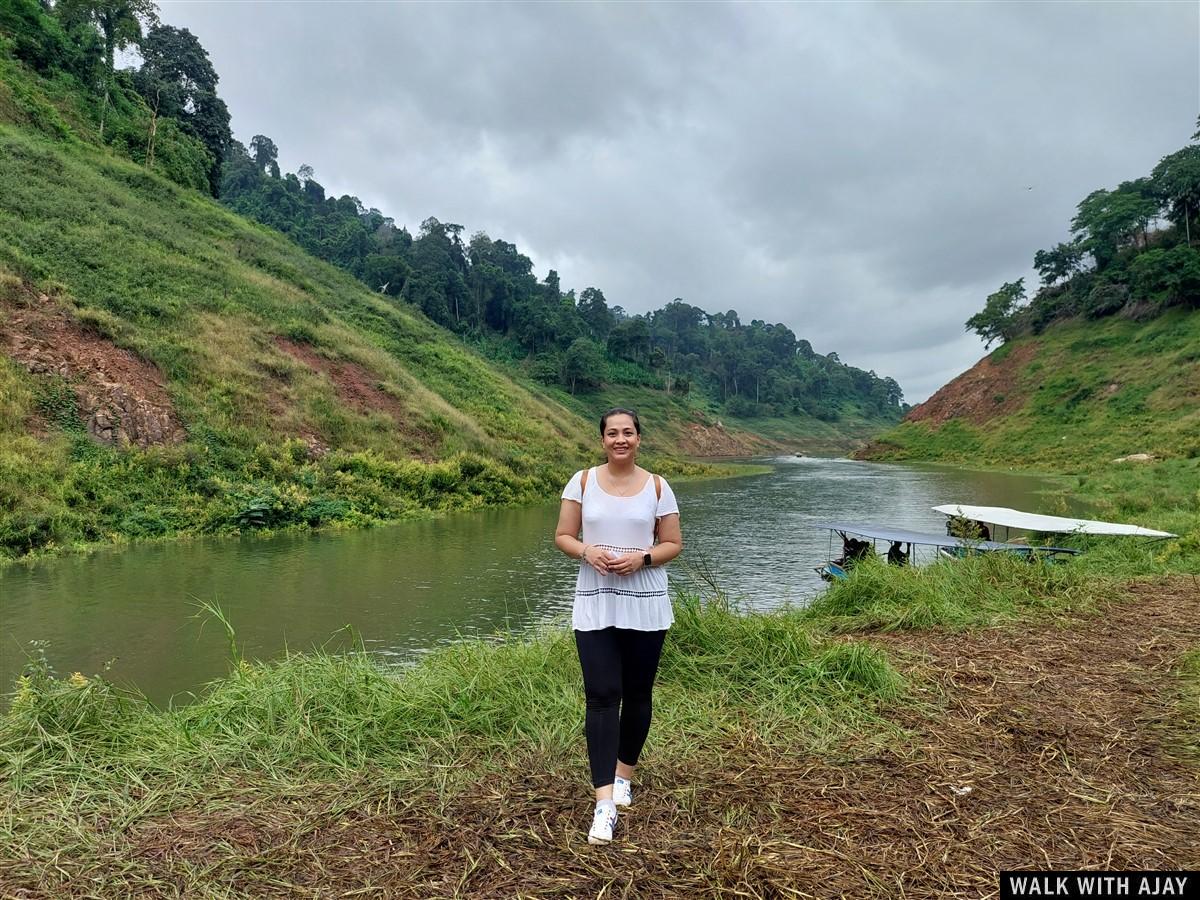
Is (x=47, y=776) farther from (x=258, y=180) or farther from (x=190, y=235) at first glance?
(x=258, y=180)

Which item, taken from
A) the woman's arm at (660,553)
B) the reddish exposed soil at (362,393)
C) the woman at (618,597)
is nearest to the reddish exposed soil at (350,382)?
the reddish exposed soil at (362,393)

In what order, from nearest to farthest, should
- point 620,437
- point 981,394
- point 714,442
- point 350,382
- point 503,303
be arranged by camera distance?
point 620,437 → point 350,382 → point 981,394 → point 714,442 → point 503,303

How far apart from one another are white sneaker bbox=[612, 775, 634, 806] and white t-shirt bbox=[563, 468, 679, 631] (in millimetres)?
744

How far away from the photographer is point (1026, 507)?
74.8 ft

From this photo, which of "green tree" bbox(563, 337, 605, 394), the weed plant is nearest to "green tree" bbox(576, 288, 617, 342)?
"green tree" bbox(563, 337, 605, 394)

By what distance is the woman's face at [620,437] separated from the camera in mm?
3211

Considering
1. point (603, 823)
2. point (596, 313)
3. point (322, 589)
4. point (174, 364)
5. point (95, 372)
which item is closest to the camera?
point (603, 823)

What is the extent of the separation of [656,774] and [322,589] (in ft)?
31.7

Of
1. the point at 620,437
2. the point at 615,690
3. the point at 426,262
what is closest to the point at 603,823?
the point at 615,690

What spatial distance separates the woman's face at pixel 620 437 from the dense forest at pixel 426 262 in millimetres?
45752

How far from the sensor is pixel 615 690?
303 centimetres

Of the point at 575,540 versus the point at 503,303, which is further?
the point at 503,303

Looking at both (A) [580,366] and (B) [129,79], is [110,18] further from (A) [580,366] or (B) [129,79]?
(A) [580,366]

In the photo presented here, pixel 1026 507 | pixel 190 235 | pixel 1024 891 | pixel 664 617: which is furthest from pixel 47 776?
pixel 190 235
